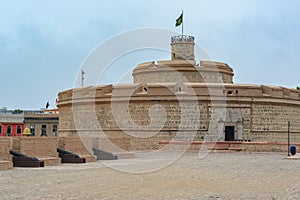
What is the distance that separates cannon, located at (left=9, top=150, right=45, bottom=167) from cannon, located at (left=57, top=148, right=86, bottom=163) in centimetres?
181

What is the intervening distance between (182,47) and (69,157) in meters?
16.4

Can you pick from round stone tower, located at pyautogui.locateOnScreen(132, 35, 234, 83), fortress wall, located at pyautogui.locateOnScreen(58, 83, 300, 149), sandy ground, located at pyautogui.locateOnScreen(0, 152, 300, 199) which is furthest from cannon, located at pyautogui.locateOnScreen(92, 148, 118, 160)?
round stone tower, located at pyautogui.locateOnScreen(132, 35, 234, 83)

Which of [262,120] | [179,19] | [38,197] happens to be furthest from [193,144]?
[38,197]

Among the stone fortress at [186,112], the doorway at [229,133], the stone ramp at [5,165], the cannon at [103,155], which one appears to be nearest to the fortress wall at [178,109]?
the stone fortress at [186,112]

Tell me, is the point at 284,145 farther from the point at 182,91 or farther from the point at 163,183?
the point at 163,183

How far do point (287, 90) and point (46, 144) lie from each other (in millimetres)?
15476

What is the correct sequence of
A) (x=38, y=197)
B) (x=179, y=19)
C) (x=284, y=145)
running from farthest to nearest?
(x=179, y=19) < (x=284, y=145) < (x=38, y=197)

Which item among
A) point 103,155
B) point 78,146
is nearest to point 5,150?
point 78,146

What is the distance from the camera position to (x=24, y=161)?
39.8 feet

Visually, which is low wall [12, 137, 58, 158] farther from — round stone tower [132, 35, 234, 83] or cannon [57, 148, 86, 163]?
round stone tower [132, 35, 234, 83]

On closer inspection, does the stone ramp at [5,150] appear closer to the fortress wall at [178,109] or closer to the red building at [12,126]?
the fortress wall at [178,109]

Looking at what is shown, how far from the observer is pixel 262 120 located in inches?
941

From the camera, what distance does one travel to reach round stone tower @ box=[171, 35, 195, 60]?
28.9m

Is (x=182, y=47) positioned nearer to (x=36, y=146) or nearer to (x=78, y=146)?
(x=78, y=146)
